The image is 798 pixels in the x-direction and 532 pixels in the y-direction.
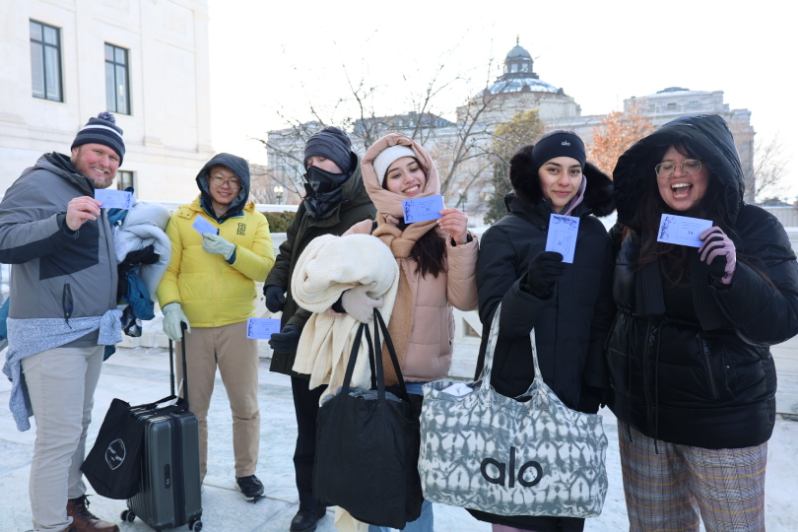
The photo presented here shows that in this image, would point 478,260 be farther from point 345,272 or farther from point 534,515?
point 534,515

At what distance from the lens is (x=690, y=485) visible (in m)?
2.25

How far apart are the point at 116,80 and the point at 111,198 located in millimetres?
27585

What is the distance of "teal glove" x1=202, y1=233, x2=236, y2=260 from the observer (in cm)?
333

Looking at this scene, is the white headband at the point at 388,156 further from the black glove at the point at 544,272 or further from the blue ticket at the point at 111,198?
the blue ticket at the point at 111,198

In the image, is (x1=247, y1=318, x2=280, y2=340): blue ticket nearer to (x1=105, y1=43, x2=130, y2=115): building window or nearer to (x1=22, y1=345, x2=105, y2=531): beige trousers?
(x1=22, y1=345, x2=105, y2=531): beige trousers

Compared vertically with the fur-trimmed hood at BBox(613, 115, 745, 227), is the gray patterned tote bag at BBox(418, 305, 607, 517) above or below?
below

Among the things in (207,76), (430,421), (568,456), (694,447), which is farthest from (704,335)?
(207,76)

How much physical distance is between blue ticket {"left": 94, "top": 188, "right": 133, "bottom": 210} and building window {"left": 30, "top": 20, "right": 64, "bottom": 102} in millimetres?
24599

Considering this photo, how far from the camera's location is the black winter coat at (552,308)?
7.38 ft

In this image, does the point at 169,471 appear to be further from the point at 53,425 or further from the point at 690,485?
the point at 690,485

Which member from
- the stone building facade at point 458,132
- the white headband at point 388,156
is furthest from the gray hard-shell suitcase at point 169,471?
the stone building facade at point 458,132

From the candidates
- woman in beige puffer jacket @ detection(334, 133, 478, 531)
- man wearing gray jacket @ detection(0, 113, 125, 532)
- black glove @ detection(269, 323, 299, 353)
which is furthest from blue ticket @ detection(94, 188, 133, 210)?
woman in beige puffer jacket @ detection(334, 133, 478, 531)

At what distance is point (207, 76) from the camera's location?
99.7 ft

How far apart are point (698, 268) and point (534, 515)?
3.44 ft
